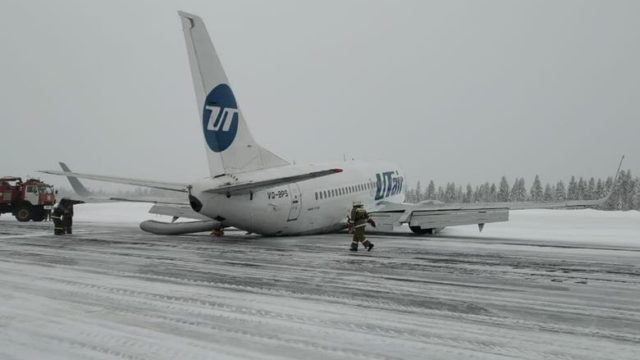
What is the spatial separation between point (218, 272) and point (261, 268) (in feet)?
3.43

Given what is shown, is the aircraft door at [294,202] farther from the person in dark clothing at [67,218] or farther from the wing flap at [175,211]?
the person in dark clothing at [67,218]

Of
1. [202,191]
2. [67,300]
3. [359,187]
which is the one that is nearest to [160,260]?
[202,191]

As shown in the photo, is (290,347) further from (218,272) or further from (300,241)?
(300,241)

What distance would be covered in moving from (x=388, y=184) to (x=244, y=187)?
1437cm

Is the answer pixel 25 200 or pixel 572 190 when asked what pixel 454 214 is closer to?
pixel 25 200

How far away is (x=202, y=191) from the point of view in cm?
1689

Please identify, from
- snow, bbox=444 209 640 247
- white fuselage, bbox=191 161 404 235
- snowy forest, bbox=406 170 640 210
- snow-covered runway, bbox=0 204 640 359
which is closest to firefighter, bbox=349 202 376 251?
snow-covered runway, bbox=0 204 640 359

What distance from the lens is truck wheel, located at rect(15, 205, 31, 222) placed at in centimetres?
3522

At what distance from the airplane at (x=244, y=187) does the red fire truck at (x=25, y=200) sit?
649 inches

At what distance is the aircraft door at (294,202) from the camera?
19.4 meters

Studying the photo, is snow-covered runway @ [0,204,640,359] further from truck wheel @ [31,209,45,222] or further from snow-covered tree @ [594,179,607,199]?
snow-covered tree @ [594,179,607,199]

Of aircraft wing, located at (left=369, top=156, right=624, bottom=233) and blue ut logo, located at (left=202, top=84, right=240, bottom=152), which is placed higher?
blue ut logo, located at (left=202, top=84, right=240, bottom=152)

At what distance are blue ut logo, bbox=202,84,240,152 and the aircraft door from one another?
2862mm

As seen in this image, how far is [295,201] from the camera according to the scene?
1955 cm
